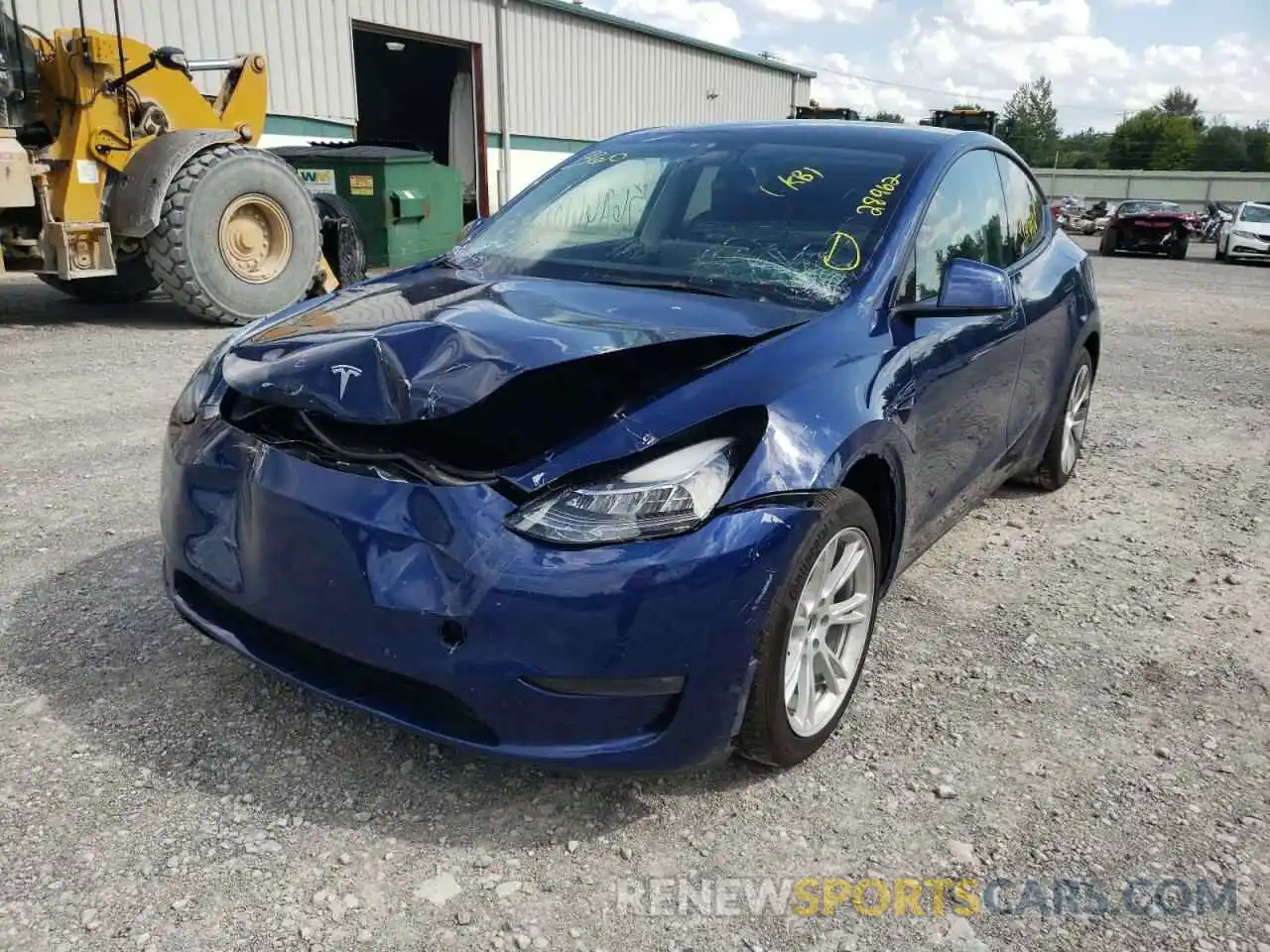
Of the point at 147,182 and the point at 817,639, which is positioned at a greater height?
the point at 147,182

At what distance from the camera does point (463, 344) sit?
7.50ft

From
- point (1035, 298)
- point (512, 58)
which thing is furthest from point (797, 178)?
point (512, 58)

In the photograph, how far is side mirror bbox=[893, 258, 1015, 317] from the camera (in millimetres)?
2873

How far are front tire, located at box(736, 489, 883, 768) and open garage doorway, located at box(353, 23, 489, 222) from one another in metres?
16.4

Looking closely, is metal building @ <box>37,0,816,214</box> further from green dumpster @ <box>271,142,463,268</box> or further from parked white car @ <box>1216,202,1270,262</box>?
parked white car @ <box>1216,202,1270,262</box>

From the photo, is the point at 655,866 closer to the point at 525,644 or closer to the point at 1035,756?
the point at 525,644

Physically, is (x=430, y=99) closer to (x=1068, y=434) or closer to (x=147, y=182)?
(x=147, y=182)

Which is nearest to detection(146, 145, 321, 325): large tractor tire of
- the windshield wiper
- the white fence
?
the windshield wiper

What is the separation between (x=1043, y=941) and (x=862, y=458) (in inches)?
43.7

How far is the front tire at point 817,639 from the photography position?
219cm

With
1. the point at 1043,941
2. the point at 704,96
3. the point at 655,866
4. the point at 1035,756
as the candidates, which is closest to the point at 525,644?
the point at 655,866

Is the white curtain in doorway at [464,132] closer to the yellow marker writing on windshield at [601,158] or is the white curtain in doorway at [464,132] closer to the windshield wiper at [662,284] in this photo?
the yellow marker writing on windshield at [601,158]

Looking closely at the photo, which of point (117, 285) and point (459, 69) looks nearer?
point (117, 285)

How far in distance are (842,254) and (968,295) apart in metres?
0.37
